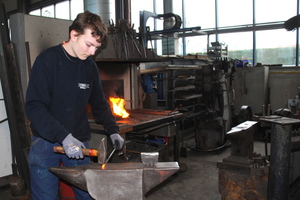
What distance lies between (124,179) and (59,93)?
1.89 feet

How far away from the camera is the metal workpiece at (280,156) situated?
179 centimetres

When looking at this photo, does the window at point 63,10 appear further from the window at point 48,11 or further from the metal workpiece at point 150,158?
the metal workpiece at point 150,158

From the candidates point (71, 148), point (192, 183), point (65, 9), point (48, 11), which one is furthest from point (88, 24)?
point (48, 11)

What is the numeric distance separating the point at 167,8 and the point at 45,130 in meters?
5.94

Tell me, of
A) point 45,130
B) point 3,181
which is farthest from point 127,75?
point 45,130

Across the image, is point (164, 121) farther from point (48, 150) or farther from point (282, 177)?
point (48, 150)

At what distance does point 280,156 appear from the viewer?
1.81 m

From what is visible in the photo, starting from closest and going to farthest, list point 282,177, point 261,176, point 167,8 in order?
point 282,177 → point 261,176 → point 167,8

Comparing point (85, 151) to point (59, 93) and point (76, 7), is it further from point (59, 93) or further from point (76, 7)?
A: point (76, 7)

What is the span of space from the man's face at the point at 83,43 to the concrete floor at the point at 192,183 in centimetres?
184

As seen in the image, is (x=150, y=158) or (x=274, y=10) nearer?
(x=150, y=158)

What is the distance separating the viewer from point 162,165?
1271mm

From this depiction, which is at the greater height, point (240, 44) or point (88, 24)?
point (240, 44)

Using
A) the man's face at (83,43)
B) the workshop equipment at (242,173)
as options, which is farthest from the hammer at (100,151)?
the workshop equipment at (242,173)
